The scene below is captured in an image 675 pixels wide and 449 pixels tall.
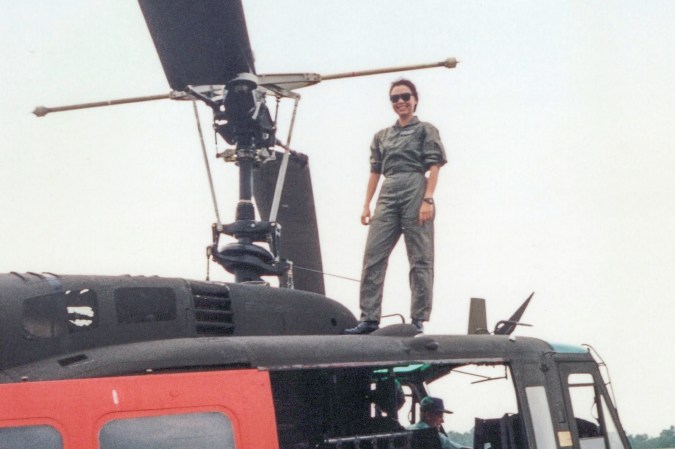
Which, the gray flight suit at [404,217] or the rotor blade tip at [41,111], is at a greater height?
the rotor blade tip at [41,111]

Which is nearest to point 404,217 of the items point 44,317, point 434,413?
point 434,413

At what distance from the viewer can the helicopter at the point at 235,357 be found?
5.21 metres

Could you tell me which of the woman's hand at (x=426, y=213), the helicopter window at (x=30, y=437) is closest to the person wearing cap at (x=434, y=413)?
the woman's hand at (x=426, y=213)

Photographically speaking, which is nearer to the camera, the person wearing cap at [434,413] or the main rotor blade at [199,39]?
the main rotor blade at [199,39]

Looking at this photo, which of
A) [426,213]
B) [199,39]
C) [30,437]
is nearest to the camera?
[30,437]

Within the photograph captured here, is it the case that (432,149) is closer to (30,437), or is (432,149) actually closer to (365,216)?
(365,216)

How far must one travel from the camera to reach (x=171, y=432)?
526 cm

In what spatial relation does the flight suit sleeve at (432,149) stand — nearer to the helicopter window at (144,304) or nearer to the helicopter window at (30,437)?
the helicopter window at (144,304)

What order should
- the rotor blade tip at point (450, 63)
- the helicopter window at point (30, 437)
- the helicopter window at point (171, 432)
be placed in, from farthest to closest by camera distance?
the rotor blade tip at point (450, 63), the helicopter window at point (171, 432), the helicopter window at point (30, 437)

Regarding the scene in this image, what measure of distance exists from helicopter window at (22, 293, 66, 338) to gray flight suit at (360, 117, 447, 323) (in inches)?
108

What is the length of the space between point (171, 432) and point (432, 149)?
3976 mm

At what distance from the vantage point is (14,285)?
6156mm

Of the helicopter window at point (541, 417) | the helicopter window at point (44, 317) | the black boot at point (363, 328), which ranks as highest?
the helicopter window at point (44, 317)

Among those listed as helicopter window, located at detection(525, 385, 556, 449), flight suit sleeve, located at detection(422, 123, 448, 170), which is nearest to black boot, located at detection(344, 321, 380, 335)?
helicopter window, located at detection(525, 385, 556, 449)
